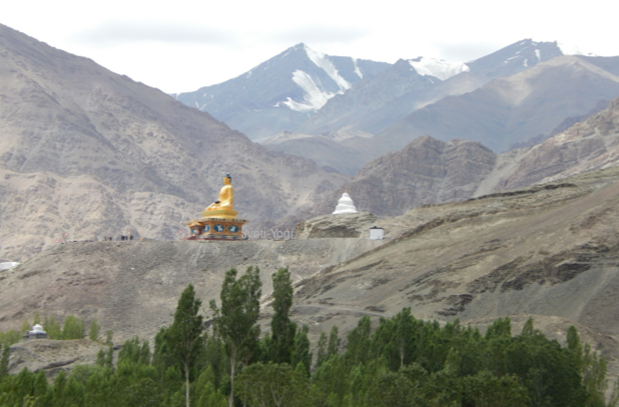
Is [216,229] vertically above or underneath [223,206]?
underneath

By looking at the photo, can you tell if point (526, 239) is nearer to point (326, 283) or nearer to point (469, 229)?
point (469, 229)

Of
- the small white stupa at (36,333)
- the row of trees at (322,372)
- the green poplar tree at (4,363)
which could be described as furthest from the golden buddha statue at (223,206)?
the row of trees at (322,372)

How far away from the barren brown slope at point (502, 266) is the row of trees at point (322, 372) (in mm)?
21810

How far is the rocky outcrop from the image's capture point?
126250mm

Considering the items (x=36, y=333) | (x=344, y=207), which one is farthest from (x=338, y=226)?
(x=36, y=333)

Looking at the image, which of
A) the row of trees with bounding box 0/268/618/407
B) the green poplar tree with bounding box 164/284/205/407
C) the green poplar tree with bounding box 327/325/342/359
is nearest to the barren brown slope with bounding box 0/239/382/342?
the green poplar tree with bounding box 327/325/342/359

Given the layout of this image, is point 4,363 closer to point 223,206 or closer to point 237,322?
point 237,322

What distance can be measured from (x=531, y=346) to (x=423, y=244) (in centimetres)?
5387

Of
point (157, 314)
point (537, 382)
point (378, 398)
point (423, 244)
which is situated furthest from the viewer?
point (423, 244)

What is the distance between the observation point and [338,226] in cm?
12762

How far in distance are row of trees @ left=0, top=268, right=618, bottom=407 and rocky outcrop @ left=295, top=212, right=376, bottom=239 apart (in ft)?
202

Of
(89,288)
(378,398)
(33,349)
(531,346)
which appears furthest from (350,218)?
(378,398)

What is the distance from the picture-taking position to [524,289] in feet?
286

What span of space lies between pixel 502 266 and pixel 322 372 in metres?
40.6
